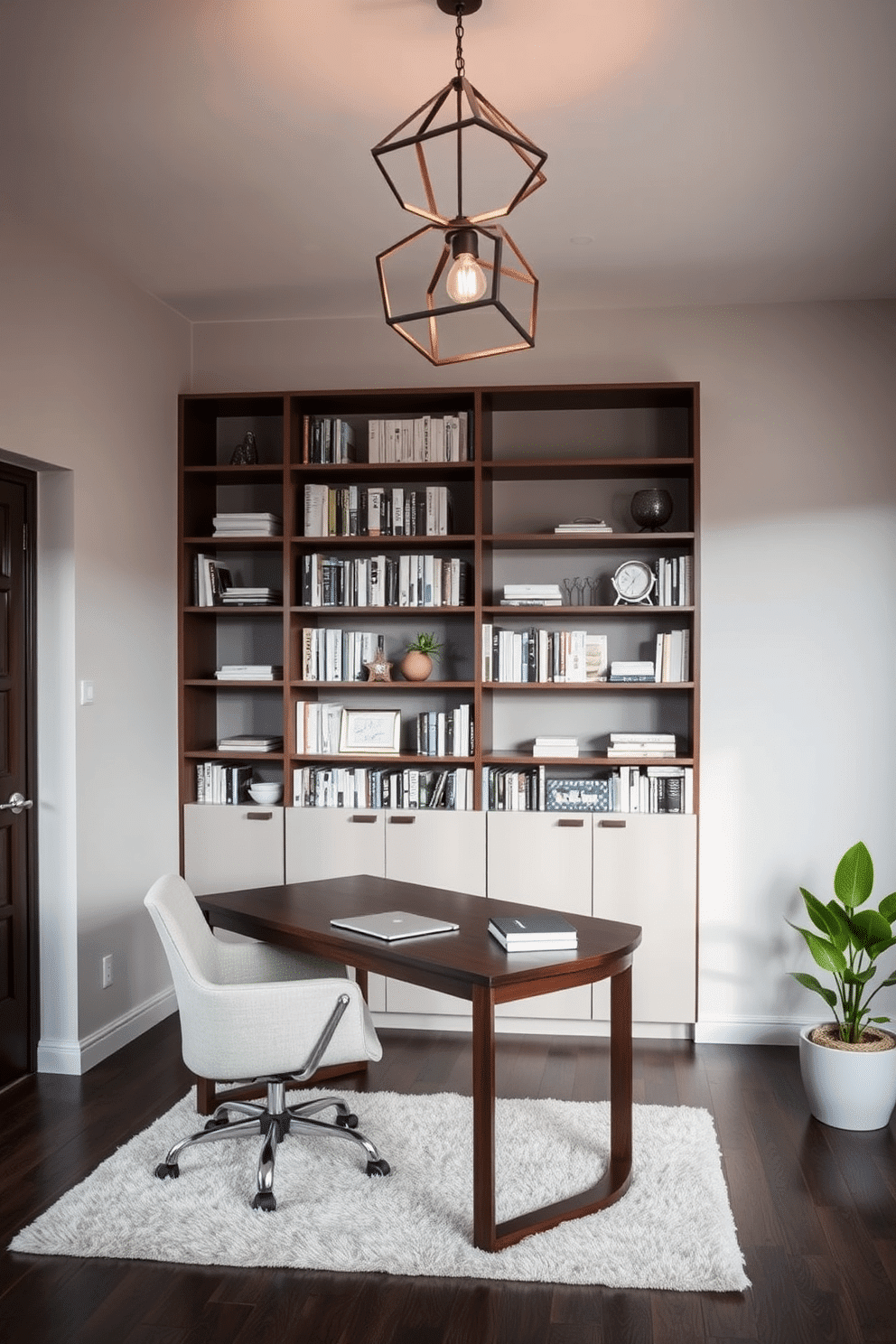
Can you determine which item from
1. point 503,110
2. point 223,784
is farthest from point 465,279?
point 223,784

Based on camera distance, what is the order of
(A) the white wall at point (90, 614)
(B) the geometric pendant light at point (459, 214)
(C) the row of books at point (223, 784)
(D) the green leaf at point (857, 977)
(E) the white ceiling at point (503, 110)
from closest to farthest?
(B) the geometric pendant light at point (459, 214), (E) the white ceiling at point (503, 110), (D) the green leaf at point (857, 977), (A) the white wall at point (90, 614), (C) the row of books at point (223, 784)

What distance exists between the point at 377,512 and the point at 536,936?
2.35m

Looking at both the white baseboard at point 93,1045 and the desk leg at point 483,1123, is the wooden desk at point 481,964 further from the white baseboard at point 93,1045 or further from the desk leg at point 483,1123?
the white baseboard at point 93,1045

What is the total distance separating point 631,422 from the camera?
501 cm

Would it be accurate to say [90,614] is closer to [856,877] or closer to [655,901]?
[655,901]

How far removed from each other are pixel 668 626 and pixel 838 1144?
2180 mm

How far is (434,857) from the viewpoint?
188 inches

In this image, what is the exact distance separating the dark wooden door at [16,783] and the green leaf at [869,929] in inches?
116

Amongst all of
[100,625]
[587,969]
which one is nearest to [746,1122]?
[587,969]

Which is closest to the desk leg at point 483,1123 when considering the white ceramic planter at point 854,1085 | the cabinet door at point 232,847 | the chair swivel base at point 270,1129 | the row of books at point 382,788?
the chair swivel base at point 270,1129

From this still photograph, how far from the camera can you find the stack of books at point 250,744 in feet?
16.3

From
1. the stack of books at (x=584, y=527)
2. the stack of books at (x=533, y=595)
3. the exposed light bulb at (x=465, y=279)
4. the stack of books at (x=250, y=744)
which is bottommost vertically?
the stack of books at (x=250, y=744)

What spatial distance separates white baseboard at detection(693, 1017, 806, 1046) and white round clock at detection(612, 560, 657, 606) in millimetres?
1767

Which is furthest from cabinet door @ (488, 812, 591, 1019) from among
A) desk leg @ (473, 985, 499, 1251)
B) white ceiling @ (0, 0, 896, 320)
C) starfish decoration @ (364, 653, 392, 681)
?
white ceiling @ (0, 0, 896, 320)
